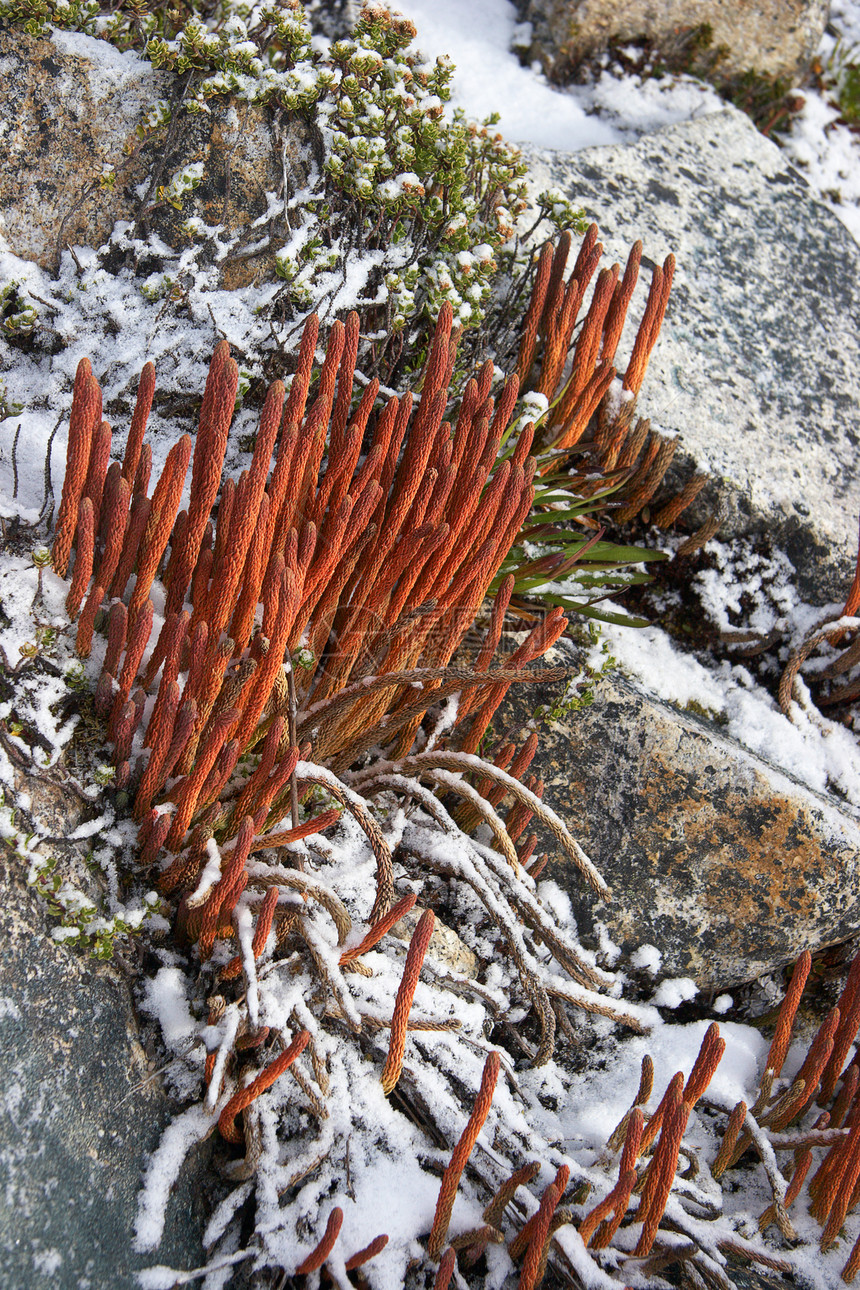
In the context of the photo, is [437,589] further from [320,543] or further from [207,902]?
[207,902]

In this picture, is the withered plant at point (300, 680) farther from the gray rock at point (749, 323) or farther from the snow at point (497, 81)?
the snow at point (497, 81)

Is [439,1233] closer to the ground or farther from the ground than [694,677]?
closer to the ground


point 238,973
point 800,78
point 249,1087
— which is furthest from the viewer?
point 800,78

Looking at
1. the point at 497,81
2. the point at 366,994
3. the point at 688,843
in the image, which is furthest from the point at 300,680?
the point at 497,81

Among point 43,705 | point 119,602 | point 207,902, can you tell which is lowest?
point 207,902

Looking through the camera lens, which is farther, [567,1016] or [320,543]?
[567,1016]

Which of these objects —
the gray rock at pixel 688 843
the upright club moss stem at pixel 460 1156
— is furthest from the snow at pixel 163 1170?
the gray rock at pixel 688 843

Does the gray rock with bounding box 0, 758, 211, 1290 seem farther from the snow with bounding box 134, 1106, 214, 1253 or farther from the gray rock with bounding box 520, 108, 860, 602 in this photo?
the gray rock with bounding box 520, 108, 860, 602

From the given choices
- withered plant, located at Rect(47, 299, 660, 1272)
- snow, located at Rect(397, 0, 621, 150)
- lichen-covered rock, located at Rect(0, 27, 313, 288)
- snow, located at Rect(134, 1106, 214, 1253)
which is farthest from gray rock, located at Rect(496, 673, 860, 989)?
snow, located at Rect(397, 0, 621, 150)

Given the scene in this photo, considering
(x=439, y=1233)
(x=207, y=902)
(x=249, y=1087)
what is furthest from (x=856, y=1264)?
(x=207, y=902)
